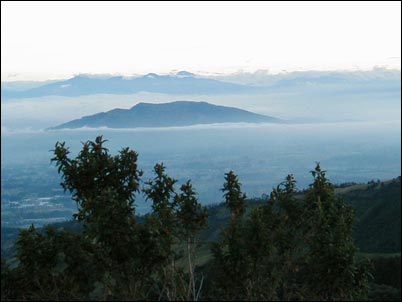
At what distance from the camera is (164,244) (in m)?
14.0

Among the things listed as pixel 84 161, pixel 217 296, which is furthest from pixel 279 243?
pixel 84 161

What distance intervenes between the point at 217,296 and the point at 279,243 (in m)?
2.72

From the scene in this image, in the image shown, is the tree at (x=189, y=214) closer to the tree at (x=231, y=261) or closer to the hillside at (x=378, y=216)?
the tree at (x=231, y=261)

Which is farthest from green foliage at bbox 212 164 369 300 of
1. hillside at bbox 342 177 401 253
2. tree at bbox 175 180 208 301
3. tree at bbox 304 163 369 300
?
hillside at bbox 342 177 401 253

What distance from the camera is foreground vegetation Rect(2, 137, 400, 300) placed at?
13797mm

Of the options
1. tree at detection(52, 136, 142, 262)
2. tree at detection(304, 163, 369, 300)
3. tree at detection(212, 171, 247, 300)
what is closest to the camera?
tree at detection(52, 136, 142, 262)

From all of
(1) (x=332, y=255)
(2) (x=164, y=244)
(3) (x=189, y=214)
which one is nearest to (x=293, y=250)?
(1) (x=332, y=255)

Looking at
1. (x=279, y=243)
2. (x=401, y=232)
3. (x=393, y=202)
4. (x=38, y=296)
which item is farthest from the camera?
(x=393, y=202)

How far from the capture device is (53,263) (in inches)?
563

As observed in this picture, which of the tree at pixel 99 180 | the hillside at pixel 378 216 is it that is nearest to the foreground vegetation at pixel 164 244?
the tree at pixel 99 180

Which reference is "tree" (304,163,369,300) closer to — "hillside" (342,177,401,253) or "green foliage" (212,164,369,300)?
"green foliage" (212,164,369,300)

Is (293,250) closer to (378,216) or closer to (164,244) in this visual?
(164,244)

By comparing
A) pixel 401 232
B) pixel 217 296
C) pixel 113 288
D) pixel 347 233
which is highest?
pixel 347 233

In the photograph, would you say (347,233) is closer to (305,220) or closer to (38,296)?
(305,220)
